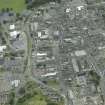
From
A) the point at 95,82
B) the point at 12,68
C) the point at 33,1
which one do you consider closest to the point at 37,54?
the point at 12,68

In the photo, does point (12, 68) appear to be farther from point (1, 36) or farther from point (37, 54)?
point (1, 36)

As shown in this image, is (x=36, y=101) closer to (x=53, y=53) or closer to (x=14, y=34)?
(x=53, y=53)

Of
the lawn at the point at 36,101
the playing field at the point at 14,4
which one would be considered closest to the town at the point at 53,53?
the lawn at the point at 36,101

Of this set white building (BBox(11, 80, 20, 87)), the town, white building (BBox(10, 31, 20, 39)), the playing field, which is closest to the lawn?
the town

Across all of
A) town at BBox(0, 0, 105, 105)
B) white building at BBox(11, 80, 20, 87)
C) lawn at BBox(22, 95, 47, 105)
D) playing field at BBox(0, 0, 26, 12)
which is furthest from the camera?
playing field at BBox(0, 0, 26, 12)

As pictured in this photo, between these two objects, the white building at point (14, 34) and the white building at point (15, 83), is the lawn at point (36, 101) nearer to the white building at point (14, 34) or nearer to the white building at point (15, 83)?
the white building at point (15, 83)

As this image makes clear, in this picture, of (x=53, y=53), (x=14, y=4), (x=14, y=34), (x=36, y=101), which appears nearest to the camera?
(x=36, y=101)

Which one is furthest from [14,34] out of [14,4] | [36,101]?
[36,101]

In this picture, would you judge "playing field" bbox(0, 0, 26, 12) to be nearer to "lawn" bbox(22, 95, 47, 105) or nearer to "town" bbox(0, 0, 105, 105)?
"town" bbox(0, 0, 105, 105)

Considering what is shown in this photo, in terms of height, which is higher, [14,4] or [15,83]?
[14,4]
